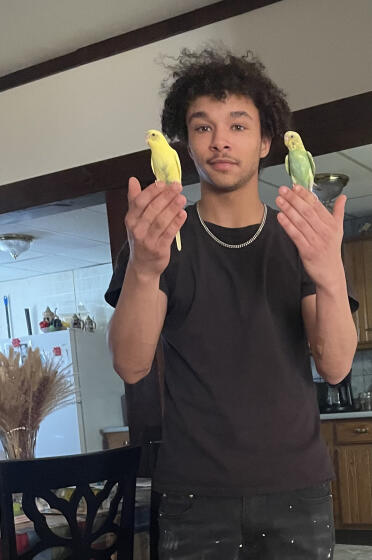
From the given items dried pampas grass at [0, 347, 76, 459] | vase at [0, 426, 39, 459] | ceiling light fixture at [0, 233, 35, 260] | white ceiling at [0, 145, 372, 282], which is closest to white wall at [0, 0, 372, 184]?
white ceiling at [0, 145, 372, 282]

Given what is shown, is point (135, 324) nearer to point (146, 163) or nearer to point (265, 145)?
point (265, 145)

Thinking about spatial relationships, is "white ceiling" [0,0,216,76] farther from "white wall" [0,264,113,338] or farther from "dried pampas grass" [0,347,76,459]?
"white wall" [0,264,113,338]

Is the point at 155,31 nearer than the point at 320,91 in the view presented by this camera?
No

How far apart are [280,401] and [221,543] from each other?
216 millimetres

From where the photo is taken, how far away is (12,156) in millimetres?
2828

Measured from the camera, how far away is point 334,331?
0.96 meters

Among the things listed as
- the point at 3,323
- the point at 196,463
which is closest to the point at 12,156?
the point at 196,463

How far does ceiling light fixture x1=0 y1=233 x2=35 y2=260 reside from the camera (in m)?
4.41

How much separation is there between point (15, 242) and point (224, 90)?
3.57m

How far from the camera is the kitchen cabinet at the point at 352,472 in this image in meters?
4.06

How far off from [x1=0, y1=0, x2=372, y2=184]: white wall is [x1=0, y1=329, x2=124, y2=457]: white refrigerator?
2374 millimetres

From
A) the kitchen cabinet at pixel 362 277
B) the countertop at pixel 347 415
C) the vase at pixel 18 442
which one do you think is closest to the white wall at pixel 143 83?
the vase at pixel 18 442

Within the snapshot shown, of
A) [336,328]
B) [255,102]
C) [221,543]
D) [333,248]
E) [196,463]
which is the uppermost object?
[255,102]

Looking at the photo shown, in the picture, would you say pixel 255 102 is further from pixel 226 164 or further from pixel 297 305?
pixel 297 305
